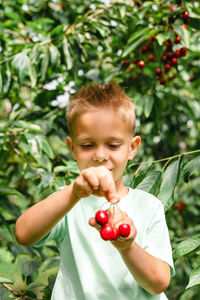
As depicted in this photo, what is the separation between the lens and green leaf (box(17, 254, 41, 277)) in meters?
1.50

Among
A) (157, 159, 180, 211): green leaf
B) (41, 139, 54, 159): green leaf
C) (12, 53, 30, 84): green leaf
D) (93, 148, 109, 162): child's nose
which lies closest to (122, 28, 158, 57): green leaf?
(12, 53, 30, 84): green leaf

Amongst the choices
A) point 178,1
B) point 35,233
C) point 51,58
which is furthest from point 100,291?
point 178,1

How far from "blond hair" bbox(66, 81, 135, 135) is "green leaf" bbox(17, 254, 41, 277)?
0.73m

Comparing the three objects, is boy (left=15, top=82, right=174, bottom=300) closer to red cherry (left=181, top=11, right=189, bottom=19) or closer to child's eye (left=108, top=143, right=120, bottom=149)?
child's eye (left=108, top=143, right=120, bottom=149)

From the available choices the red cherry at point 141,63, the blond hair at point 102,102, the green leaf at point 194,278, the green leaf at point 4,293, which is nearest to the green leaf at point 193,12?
the red cherry at point 141,63

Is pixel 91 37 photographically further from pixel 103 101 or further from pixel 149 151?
pixel 103 101

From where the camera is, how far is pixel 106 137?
995 millimetres

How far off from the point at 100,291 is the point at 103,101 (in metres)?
0.54

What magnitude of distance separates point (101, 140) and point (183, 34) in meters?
A: 1.02

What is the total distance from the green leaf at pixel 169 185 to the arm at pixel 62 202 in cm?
51

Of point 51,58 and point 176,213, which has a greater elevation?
point 51,58

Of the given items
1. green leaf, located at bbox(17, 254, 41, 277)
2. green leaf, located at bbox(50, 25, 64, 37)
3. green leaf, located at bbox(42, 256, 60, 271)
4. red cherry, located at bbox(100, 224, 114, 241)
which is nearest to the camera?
red cherry, located at bbox(100, 224, 114, 241)

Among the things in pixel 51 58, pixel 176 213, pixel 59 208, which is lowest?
pixel 176 213

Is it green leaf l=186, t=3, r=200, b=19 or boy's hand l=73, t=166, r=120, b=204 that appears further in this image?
green leaf l=186, t=3, r=200, b=19
